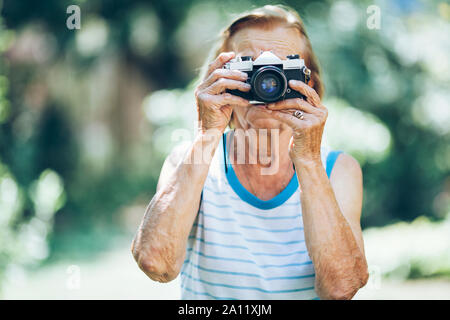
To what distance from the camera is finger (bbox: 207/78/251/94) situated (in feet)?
5.27

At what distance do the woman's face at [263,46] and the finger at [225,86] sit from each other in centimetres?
14

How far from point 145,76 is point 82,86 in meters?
1.38

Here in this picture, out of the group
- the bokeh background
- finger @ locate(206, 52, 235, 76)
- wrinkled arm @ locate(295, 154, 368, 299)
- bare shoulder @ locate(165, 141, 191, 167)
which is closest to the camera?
wrinkled arm @ locate(295, 154, 368, 299)

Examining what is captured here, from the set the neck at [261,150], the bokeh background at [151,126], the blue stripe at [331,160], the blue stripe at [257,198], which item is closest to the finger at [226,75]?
the neck at [261,150]

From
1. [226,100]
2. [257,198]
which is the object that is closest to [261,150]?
[257,198]

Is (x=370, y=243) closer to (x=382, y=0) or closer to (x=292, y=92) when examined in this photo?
(x=382, y=0)

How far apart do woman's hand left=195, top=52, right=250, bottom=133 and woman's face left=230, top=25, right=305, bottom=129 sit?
0.14 m

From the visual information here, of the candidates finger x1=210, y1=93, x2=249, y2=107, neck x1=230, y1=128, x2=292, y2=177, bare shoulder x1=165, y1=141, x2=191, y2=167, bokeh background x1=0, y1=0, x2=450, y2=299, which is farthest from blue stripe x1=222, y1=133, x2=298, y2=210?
bokeh background x1=0, y1=0, x2=450, y2=299

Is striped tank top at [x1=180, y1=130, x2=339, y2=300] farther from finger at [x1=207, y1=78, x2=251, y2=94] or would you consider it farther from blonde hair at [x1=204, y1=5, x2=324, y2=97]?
blonde hair at [x1=204, y1=5, x2=324, y2=97]

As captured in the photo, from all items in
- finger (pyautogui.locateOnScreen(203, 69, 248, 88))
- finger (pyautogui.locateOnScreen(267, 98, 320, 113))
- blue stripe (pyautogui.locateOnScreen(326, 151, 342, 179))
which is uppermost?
finger (pyautogui.locateOnScreen(203, 69, 248, 88))

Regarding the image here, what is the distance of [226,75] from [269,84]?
0.59ft

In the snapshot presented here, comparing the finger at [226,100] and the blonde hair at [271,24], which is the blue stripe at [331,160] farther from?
the finger at [226,100]
